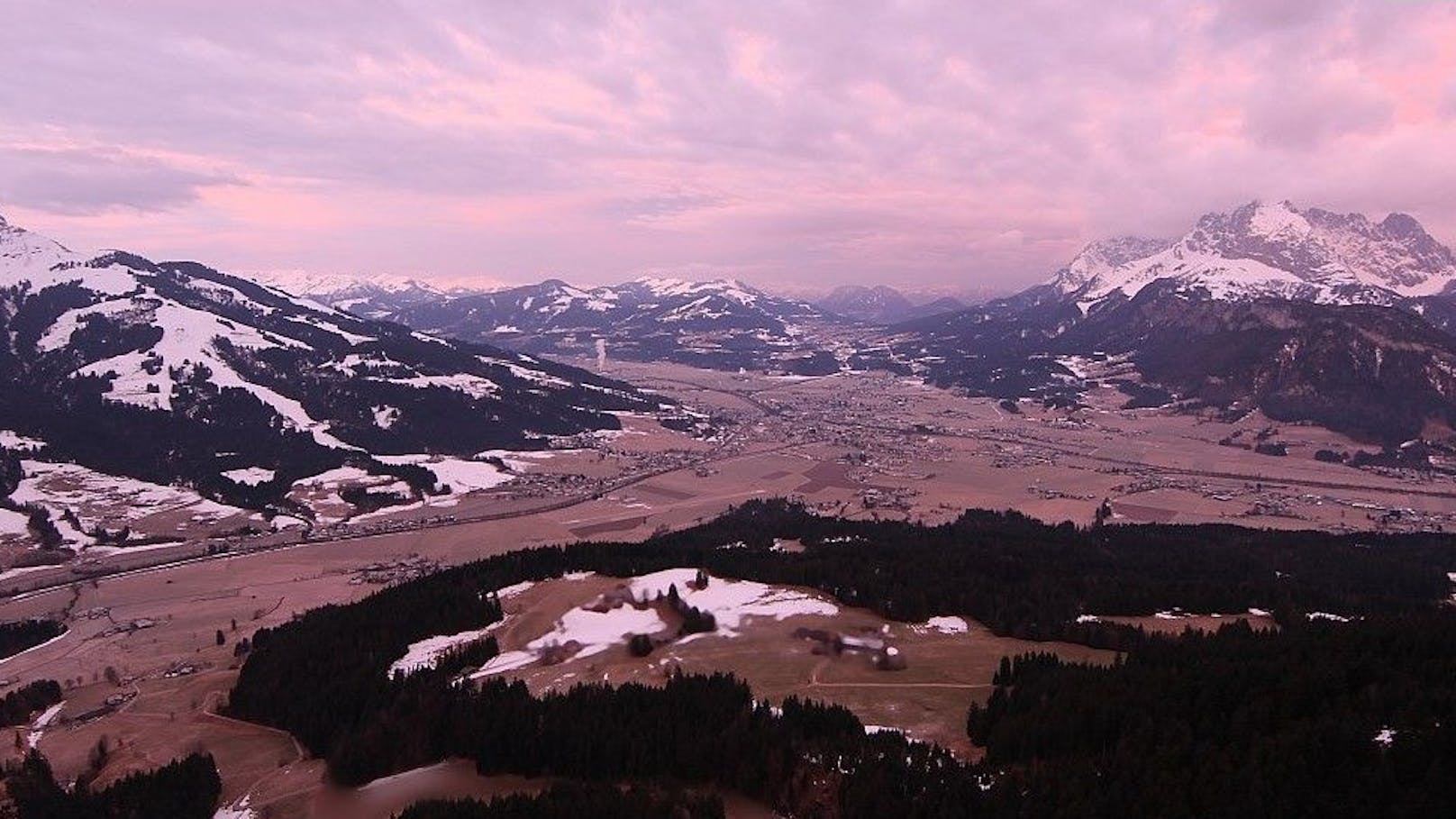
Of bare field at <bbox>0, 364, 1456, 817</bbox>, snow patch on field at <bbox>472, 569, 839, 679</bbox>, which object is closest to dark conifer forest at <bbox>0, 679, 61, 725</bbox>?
bare field at <bbox>0, 364, 1456, 817</bbox>

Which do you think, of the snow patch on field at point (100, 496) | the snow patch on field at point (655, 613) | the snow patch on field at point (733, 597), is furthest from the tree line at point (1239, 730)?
the snow patch on field at point (100, 496)

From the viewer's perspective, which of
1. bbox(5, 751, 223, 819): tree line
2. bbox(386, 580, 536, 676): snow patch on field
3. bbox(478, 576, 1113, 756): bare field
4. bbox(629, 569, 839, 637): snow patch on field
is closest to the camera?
bbox(5, 751, 223, 819): tree line

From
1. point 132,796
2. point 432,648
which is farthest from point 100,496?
point 132,796

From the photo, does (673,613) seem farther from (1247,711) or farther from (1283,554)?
(1283,554)

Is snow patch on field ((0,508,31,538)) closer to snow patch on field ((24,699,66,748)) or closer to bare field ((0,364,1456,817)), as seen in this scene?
bare field ((0,364,1456,817))

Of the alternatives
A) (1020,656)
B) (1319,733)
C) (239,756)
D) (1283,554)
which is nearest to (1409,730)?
(1319,733)

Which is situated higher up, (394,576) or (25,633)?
(394,576)

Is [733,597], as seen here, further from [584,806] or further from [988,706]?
[584,806]

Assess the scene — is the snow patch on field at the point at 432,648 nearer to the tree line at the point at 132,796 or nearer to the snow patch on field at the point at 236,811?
the tree line at the point at 132,796

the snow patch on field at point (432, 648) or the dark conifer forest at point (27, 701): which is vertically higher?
the snow patch on field at point (432, 648)

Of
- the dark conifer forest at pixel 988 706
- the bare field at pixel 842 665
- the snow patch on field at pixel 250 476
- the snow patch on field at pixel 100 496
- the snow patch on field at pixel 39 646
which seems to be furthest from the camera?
the snow patch on field at pixel 250 476
